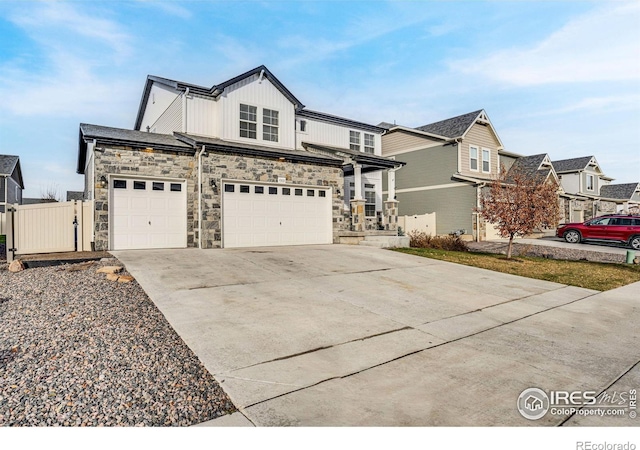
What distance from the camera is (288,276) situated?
829cm

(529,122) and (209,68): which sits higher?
(209,68)

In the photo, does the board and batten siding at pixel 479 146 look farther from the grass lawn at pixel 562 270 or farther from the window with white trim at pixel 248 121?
the window with white trim at pixel 248 121

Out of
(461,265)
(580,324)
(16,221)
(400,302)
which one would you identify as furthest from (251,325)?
(16,221)

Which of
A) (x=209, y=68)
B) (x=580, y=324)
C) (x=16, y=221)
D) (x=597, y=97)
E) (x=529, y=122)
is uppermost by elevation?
(x=209, y=68)

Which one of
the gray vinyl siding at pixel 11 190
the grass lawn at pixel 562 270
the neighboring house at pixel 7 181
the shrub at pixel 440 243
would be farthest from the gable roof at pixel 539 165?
the gray vinyl siding at pixel 11 190

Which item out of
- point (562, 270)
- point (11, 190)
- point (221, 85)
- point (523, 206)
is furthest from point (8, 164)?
point (562, 270)

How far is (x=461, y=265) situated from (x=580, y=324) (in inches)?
211

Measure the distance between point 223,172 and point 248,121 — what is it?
3.95 metres

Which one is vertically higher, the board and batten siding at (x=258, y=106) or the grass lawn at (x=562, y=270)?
the board and batten siding at (x=258, y=106)

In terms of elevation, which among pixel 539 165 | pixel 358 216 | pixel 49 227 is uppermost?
pixel 539 165

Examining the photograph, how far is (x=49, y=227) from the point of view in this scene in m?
11.0

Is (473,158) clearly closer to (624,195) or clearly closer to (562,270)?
(562,270)

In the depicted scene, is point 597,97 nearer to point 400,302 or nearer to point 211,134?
point 400,302

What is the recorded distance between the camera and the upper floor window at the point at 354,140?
20178mm
